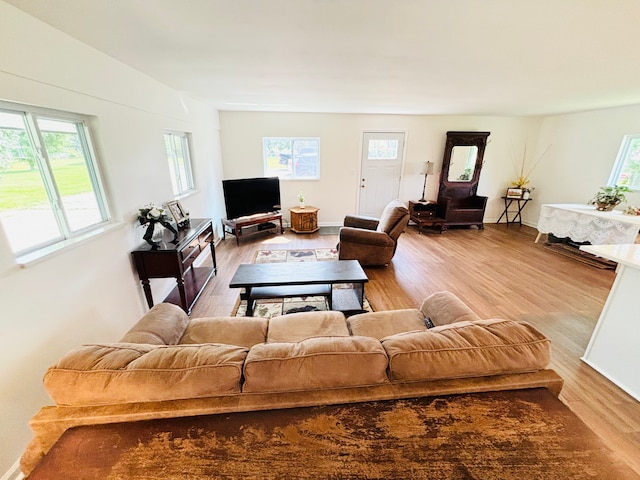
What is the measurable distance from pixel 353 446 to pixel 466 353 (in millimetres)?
560

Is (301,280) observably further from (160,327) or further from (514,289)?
(514,289)

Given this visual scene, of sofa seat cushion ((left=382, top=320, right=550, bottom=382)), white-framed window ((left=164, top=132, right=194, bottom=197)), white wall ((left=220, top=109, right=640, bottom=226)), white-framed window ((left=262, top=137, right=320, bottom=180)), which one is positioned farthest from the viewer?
white-framed window ((left=262, top=137, right=320, bottom=180))

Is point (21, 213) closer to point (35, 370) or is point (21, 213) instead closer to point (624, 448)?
point (35, 370)

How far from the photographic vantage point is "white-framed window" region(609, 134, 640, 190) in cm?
418

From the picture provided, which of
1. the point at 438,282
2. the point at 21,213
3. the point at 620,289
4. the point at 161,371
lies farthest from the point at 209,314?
the point at 620,289

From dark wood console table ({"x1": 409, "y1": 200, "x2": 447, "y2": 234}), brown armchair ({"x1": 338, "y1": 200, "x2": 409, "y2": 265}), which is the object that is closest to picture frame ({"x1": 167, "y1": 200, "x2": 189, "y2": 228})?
brown armchair ({"x1": 338, "y1": 200, "x2": 409, "y2": 265})

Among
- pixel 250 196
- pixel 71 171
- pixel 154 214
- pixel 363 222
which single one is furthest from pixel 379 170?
pixel 71 171

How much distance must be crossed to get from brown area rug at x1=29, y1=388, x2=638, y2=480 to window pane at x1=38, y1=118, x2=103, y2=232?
5.17ft

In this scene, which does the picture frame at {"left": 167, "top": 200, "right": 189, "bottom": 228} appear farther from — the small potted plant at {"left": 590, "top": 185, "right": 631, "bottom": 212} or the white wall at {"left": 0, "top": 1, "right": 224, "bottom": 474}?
the small potted plant at {"left": 590, "top": 185, "right": 631, "bottom": 212}

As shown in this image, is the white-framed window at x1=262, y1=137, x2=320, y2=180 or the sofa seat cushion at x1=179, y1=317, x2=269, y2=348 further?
the white-framed window at x1=262, y1=137, x2=320, y2=180

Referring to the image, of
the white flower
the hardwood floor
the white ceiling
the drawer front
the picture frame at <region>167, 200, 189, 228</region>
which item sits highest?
the white ceiling

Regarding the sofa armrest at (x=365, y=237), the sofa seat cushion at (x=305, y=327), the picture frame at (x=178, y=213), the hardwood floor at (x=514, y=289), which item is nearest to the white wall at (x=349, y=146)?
the hardwood floor at (x=514, y=289)

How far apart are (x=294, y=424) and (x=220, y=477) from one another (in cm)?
25

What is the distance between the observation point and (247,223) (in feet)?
15.4
